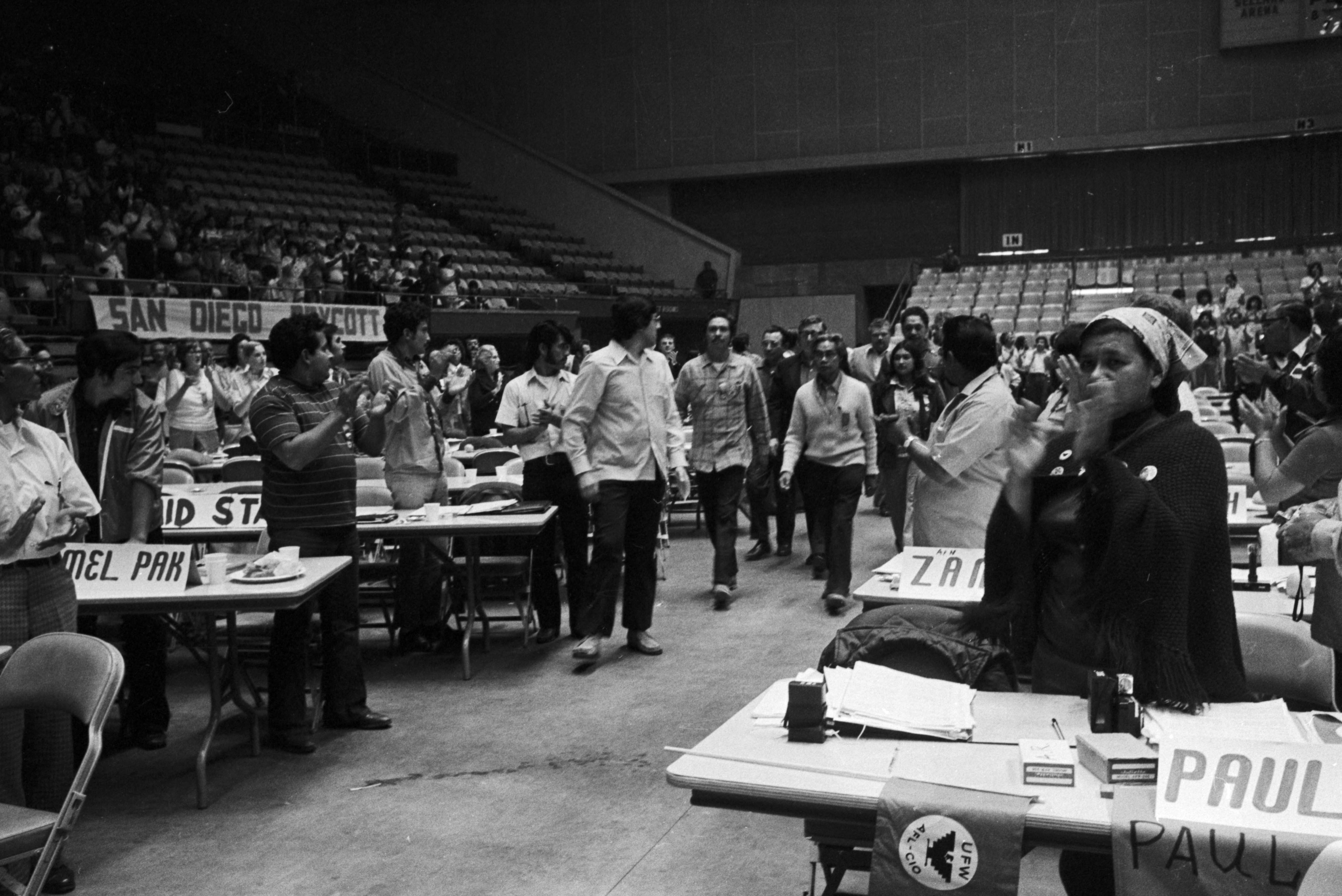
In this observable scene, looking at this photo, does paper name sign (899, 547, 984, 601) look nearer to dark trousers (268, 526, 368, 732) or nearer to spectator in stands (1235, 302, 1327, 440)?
spectator in stands (1235, 302, 1327, 440)

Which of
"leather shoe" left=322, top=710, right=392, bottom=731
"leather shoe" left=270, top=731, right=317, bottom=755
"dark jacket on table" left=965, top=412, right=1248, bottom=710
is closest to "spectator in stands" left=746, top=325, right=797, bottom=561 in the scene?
"leather shoe" left=322, top=710, right=392, bottom=731

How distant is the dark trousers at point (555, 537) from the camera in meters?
6.29

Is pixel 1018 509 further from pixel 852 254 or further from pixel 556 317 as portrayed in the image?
pixel 852 254

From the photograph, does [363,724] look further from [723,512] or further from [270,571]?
[723,512]

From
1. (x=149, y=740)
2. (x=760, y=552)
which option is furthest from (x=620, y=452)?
(x=760, y=552)

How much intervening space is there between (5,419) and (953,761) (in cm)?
290

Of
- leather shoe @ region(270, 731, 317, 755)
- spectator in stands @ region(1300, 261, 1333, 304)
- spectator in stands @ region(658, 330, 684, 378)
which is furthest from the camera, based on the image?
spectator in stands @ region(1300, 261, 1333, 304)

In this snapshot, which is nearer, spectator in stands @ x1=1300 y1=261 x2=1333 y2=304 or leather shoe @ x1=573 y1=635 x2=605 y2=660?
leather shoe @ x1=573 y1=635 x2=605 y2=660

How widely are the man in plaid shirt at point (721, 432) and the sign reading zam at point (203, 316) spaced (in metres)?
5.45

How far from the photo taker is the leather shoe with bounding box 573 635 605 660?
18.4 ft

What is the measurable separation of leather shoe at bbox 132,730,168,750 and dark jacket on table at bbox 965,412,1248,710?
149 inches

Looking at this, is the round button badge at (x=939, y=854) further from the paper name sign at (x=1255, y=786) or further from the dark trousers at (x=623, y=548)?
the dark trousers at (x=623, y=548)

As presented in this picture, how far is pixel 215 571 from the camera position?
4.25m

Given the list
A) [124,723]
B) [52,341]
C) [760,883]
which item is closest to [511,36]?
[52,341]
